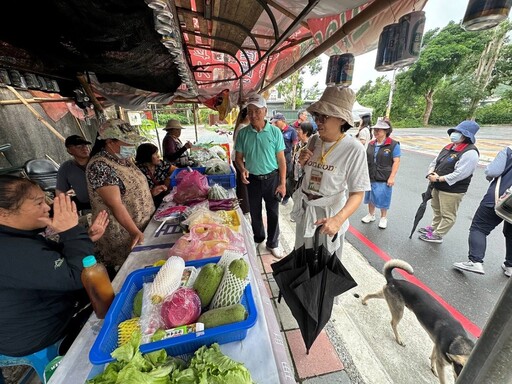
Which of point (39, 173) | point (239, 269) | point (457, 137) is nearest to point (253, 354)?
point (239, 269)

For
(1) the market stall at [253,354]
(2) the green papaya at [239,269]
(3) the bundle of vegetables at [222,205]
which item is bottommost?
(1) the market stall at [253,354]

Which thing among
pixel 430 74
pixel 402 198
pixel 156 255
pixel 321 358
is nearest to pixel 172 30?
pixel 156 255

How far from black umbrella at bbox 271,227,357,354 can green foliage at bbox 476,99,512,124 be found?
124ft

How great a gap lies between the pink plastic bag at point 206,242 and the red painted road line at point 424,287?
71.4 inches

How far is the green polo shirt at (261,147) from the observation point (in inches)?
120

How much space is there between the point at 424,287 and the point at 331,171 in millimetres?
2408

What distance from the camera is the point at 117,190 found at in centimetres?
183

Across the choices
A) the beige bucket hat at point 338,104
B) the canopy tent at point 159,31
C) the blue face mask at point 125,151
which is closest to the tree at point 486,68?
the canopy tent at point 159,31

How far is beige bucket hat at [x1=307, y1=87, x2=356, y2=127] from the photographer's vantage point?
5.65 feet

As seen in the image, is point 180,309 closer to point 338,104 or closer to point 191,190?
point 191,190

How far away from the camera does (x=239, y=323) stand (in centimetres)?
91

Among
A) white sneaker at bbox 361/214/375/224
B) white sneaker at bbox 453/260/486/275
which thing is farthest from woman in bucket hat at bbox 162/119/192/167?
white sneaker at bbox 453/260/486/275

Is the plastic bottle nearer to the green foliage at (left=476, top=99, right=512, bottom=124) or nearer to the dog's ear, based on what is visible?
the dog's ear

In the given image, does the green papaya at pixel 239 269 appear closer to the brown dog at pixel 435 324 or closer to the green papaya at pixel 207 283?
the green papaya at pixel 207 283
